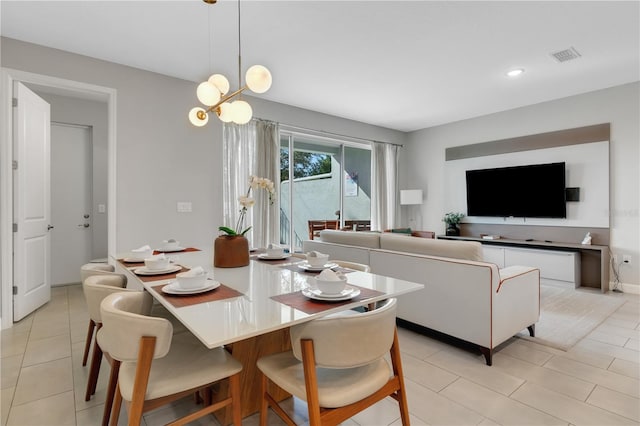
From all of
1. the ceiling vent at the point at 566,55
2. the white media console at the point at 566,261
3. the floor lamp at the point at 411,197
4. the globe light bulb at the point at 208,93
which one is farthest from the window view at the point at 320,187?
the ceiling vent at the point at 566,55

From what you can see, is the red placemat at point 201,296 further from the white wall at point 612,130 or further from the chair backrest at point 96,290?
the white wall at point 612,130

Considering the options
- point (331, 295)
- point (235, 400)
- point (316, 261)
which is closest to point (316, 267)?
point (316, 261)

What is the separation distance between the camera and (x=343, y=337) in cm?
119

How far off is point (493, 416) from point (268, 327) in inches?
60.1

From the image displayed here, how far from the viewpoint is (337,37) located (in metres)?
3.04

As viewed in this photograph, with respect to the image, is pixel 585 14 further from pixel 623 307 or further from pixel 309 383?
pixel 309 383

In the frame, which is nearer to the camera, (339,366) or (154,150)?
(339,366)

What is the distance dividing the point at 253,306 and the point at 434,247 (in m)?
1.92

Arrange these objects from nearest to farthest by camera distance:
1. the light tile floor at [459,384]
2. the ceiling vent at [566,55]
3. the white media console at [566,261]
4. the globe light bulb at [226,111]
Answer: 1. the light tile floor at [459,384]
2. the globe light bulb at [226,111]
3. the ceiling vent at [566,55]
4. the white media console at [566,261]

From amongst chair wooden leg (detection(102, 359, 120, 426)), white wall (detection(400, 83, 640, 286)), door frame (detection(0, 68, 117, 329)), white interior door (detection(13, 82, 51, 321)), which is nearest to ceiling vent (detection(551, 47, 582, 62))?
white wall (detection(400, 83, 640, 286))

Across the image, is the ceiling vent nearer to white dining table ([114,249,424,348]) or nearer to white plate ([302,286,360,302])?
white dining table ([114,249,424,348])

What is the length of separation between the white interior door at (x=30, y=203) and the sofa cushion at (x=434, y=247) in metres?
3.60

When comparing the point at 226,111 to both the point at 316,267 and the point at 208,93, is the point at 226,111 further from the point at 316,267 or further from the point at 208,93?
the point at 316,267

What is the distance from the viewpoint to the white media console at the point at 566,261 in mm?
Result: 4418
